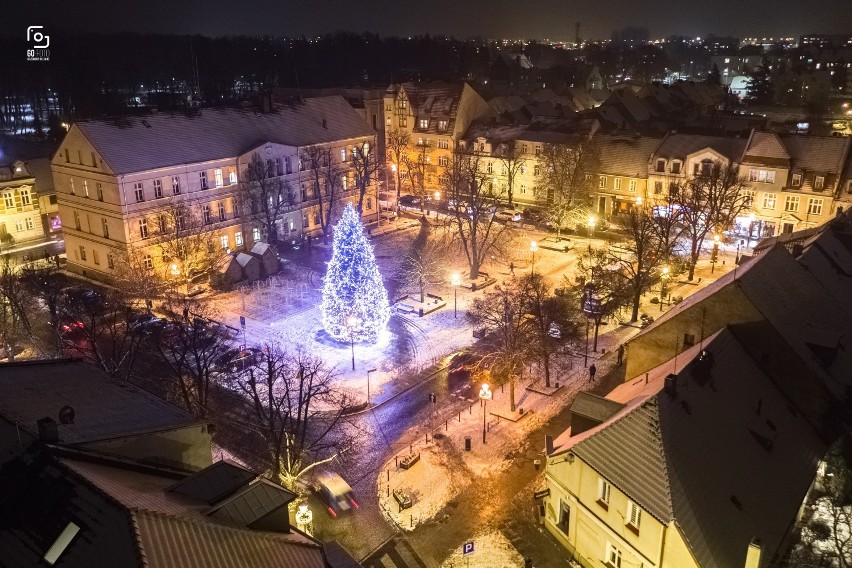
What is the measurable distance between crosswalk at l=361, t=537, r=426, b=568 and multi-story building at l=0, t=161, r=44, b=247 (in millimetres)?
63162

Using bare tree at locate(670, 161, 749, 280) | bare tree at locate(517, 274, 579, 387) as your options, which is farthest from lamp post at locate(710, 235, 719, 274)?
bare tree at locate(517, 274, 579, 387)

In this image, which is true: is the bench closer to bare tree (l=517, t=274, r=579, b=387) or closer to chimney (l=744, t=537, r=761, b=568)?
bare tree (l=517, t=274, r=579, b=387)

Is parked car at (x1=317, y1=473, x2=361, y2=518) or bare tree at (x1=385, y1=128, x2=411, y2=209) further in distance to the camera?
bare tree at (x1=385, y1=128, x2=411, y2=209)

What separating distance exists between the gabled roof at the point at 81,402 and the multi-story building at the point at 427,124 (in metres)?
67.5

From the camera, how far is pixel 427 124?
94.6 m

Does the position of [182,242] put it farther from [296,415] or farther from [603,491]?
[603,491]

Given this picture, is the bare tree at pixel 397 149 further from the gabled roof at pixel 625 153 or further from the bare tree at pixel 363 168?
the gabled roof at pixel 625 153

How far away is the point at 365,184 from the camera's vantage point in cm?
7750

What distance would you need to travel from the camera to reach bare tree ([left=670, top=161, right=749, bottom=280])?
59594 mm

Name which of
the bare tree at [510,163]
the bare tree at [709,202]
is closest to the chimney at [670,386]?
the bare tree at [709,202]

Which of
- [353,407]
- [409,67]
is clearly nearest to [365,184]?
[353,407]

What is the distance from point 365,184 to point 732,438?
186 ft

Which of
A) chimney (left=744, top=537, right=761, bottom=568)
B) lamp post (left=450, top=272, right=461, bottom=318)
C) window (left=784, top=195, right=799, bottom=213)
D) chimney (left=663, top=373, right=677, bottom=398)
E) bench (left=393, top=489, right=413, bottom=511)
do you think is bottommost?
bench (left=393, top=489, right=413, bottom=511)

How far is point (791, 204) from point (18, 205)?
80.4m
